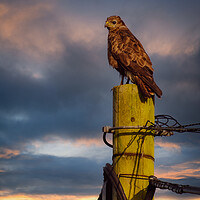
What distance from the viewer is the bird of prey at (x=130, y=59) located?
447cm

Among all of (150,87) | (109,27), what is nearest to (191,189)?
(150,87)

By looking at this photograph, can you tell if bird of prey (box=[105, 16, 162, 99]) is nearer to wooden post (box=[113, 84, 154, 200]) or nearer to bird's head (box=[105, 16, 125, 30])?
bird's head (box=[105, 16, 125, 30])

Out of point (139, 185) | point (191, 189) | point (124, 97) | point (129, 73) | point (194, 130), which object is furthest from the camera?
point (129, 73)

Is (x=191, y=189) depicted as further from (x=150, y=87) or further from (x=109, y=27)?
(x=109, y=27)

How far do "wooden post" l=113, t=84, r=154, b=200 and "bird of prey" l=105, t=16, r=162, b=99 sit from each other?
261 millimetres

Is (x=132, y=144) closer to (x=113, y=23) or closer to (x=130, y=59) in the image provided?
(x=130, y=59)

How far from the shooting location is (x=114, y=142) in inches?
149

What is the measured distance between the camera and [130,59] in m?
5.54

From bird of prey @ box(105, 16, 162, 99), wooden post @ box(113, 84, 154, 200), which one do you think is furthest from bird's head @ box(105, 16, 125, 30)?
wooden post @ box(113, 84, 154, 200)

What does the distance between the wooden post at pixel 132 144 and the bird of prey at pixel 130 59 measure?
10.3 inches

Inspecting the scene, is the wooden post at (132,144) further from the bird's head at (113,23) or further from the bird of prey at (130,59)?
the bird's head at (113,23)

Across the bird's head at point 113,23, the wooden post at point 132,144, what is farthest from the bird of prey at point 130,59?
the wooden post at point 132,144

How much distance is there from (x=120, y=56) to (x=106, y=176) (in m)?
2.78

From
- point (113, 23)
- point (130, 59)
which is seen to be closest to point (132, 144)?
point (130, 59)
